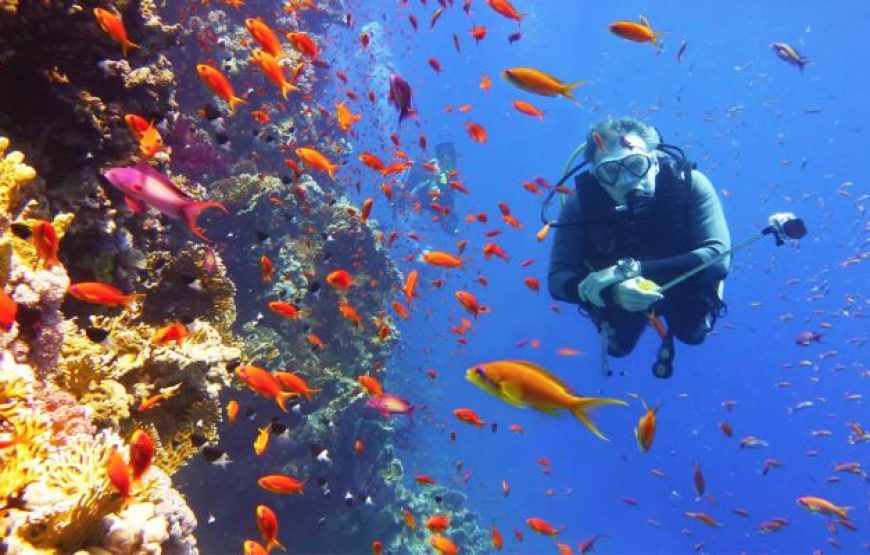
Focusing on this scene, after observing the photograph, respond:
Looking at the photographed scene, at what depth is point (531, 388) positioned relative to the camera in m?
2.77

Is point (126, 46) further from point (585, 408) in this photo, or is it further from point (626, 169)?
point (626, 169)

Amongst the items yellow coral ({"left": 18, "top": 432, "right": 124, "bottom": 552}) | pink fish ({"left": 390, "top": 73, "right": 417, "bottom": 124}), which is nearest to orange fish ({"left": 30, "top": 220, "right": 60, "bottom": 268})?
yellow coral ({"left": 18, "top": 432, "right": 124, "bottom": 552})

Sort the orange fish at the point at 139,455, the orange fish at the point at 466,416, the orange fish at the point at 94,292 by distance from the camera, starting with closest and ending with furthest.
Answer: the orange fish at the point at 139,455
the orange fish at the point at 94,292
the orange fish at the point at 466,416

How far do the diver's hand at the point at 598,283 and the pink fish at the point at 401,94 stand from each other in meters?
2.43

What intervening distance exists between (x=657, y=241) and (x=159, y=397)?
5.57 metres

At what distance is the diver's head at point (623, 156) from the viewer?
599 cm

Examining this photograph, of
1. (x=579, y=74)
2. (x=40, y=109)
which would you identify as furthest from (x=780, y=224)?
(x=579, y=74)

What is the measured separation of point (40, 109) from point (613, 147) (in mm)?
5716

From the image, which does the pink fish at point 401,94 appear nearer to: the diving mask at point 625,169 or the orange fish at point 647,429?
the diving mask at point 625,169

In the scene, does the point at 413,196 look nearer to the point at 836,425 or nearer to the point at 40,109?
the point at 40,109

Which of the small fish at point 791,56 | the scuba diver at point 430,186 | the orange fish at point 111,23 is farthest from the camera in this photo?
the scuba diver at point 430,186

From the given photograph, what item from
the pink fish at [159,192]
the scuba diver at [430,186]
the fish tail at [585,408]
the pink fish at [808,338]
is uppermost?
the pink fish at [159,192]

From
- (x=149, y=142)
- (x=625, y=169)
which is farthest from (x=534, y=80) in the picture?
(x=149, y=142)

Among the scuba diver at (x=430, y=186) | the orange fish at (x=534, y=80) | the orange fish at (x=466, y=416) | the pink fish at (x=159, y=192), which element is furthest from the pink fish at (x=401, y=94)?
the scuba diver at (x=430, y=186)
